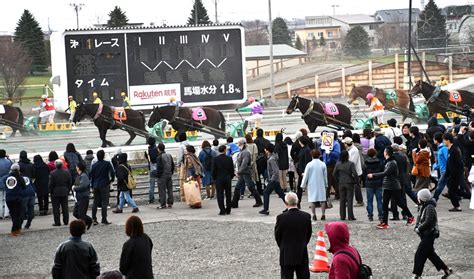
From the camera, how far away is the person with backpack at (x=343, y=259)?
9852 millimetres

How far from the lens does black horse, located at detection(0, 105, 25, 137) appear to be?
36344mm

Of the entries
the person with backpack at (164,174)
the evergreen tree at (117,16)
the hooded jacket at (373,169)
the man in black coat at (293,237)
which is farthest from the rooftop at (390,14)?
the man in black coat at (293,237)

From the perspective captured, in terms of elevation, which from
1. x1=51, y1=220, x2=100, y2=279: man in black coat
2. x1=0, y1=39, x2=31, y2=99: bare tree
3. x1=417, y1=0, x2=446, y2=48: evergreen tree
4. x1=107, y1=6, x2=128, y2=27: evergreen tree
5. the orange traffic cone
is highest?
x1=107, y1=6, x2=128, y2=27: evergreen tree

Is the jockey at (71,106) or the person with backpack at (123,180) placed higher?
the jockey at (71,106)

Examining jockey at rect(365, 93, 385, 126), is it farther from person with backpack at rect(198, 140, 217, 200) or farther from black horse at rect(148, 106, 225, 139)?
person with backpack at rect(198, 140, 217, 200)

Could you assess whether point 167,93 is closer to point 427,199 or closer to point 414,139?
point 414,139

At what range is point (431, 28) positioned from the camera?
7138cm

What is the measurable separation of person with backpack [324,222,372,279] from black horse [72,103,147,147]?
22.5 meters

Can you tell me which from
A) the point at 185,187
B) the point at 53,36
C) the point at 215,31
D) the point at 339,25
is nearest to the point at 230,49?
the point at 215,31

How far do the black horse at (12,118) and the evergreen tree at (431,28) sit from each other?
110ft

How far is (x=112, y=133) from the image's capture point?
3634 centimetres

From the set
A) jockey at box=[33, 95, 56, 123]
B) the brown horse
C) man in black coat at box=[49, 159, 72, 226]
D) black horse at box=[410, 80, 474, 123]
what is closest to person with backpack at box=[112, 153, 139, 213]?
man in black coat at box=[49, 159, 72, 226]

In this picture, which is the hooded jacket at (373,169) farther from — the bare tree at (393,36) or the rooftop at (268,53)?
the bare tree at (393,36)

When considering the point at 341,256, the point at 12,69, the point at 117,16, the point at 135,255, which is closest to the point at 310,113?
the point at 135,255
